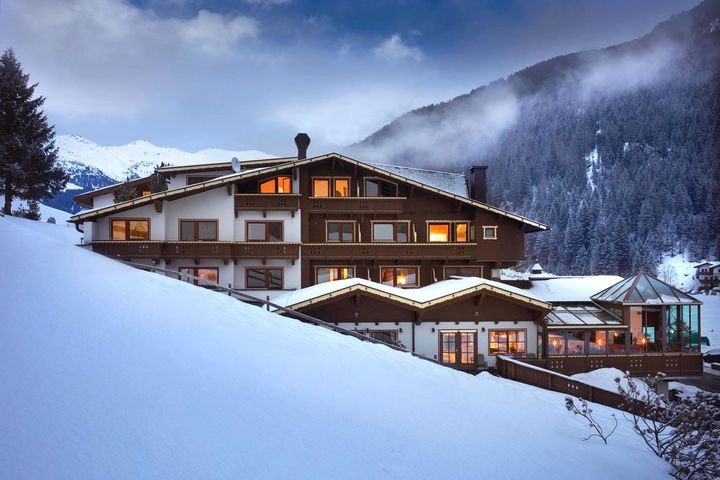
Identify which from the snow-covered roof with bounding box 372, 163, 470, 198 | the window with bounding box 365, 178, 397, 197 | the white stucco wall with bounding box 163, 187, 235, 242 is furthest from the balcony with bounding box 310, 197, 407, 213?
the snow-covered roof with bounding box 372, 163, 470, 198

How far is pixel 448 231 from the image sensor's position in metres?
25.7

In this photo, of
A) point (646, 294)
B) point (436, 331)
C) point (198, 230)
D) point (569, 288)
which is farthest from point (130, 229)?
point (646, 294)

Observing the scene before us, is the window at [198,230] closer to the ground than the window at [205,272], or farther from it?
farther from it

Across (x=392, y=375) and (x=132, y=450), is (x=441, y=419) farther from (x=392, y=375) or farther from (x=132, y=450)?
(x=132, y=450)

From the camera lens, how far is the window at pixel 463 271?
25.6 meters

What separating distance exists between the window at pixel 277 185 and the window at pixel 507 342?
15.2 meters

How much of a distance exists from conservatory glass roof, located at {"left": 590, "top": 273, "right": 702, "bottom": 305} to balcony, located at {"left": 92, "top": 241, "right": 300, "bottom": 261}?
19.2 metres

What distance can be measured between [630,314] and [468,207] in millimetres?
11028

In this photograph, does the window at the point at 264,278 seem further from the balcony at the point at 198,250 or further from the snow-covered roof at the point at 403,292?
the snow-covered roof at the point at 403,292

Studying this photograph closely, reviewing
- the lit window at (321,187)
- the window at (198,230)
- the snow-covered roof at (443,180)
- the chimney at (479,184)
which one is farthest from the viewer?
the snow-covered roof at (443,180)

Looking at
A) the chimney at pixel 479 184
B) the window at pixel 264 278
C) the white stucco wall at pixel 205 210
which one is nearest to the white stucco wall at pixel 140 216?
the white stucco wall at pixel 205 210

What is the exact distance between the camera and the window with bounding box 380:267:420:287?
1006 inches

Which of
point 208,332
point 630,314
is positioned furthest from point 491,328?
point 208,332

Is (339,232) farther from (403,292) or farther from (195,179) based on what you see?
(195,179)
